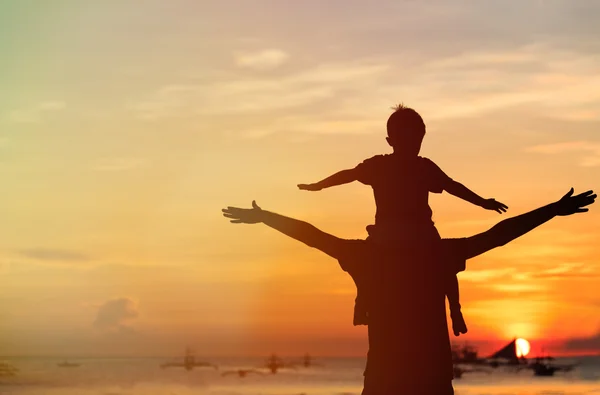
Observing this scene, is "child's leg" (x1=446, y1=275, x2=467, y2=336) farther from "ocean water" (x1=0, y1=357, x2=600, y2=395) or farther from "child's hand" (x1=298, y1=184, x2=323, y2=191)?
"ocean water" (x1=0, y1=357, x2=600, y2=395)

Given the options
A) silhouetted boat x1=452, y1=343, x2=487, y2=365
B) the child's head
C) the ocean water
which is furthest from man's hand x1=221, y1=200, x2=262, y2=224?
silhouetted boat x1=452, y1=343, x2=487, y2=365

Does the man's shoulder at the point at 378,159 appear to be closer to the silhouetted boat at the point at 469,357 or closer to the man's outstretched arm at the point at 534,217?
the man's outstretched arm at the point at 534,217

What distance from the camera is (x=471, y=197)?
35.1ft

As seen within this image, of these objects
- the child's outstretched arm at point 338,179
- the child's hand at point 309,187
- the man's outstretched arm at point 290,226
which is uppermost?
the child's outstretched arm at point 338,179

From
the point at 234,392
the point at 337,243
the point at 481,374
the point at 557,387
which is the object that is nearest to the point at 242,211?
the point at 337,243

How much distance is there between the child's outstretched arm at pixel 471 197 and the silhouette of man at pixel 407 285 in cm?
22

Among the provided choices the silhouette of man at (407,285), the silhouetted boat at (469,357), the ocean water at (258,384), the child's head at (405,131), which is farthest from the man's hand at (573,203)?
the silhouetted boat at (469,357)

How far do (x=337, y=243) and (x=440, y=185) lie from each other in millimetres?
1157

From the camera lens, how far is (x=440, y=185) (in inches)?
420

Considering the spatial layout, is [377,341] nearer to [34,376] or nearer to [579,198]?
[579,198]

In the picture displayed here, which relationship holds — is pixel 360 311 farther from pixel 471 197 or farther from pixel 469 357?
pixel 469 357

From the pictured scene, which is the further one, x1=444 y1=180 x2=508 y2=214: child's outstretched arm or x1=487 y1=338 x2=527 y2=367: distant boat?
x1=487 y1=338 x2=527 y2=367: distant boat

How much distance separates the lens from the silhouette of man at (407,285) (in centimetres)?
1052

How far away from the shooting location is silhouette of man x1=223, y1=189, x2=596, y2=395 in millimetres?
10523
